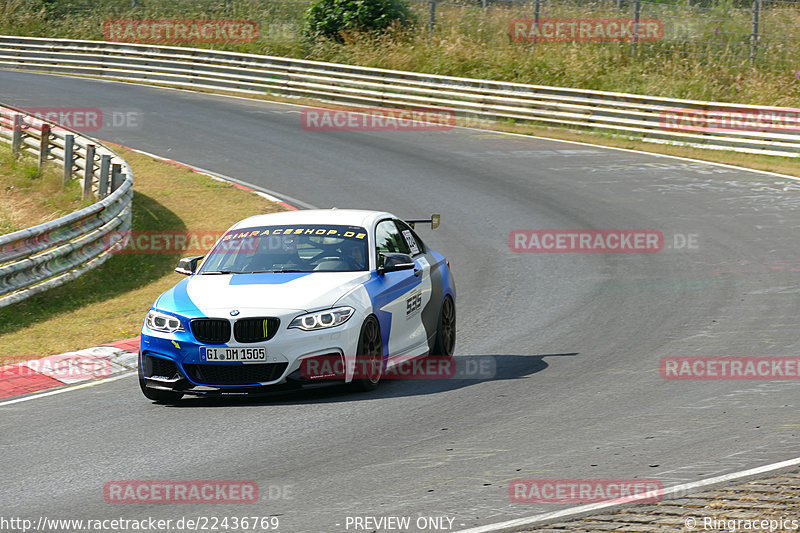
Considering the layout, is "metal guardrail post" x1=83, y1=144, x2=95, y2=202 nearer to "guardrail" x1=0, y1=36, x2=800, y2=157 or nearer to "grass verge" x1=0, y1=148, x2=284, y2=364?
"grass verge" x1=0, y1=148, x2=284, y2=364

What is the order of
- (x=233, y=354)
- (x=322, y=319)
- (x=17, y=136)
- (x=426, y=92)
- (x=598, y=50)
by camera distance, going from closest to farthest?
(x=233, y=354), (x=322, y=319), (x=17, y=136), (x=426, y=92), (x=598, y=50)

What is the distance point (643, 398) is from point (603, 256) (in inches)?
299

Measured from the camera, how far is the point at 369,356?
937 cm

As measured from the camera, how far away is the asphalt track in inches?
272

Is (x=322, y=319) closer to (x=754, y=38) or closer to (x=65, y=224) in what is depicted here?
(x=65, y=224)

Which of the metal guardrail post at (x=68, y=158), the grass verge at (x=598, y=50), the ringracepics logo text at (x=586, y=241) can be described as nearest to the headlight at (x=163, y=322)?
the ringracepics logo text at (x=586, y=241)

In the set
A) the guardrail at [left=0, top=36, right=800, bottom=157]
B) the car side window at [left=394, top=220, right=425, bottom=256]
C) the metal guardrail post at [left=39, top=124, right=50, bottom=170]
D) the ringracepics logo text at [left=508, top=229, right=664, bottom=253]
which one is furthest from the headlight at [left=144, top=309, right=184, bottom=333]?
the guardrail at [left=0, top=36, right=800, bottom=157]

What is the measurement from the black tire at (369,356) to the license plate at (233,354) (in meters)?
0.83

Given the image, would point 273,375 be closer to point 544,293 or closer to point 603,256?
point 544,293

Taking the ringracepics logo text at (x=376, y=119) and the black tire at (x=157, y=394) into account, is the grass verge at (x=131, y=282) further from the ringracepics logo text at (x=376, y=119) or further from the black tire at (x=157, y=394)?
the ringracepics logo text at (x=376, y=119)

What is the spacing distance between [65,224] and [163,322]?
6.61 m

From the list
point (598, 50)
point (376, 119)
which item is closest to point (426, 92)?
point (376, 119)

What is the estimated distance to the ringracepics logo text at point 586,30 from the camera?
32.0m

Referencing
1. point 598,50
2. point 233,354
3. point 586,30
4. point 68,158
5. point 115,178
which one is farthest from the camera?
point 586,30
